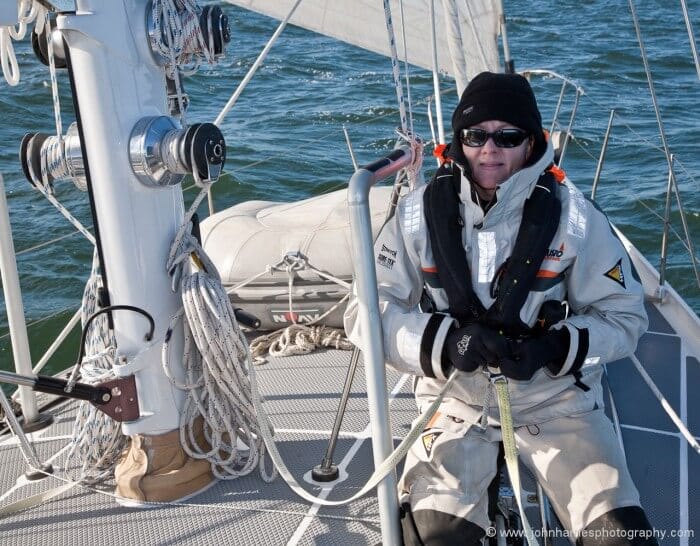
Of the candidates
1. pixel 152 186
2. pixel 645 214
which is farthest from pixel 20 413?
pixel 645 214

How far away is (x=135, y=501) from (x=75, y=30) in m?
Answer: 1.31

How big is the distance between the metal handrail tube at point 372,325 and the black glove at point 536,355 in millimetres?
332

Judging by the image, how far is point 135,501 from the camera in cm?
279

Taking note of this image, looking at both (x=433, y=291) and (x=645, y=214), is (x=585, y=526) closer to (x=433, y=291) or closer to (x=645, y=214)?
(x=433, y=291)

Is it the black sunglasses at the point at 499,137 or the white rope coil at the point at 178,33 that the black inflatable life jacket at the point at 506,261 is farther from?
the white rope coil at the point at 178,33

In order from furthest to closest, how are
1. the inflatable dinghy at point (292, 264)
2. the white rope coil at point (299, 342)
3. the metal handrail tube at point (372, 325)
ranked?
the inflatable dinghy at point (292, 264), the white rope coil at point (299, 342), the metal handrail tube at point (372, 325)

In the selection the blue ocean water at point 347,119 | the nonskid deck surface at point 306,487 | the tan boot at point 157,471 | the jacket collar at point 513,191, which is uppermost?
the jacket collar at point 513,191

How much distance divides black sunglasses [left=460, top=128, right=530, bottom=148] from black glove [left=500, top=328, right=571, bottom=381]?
0.48 meters

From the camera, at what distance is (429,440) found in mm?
2432

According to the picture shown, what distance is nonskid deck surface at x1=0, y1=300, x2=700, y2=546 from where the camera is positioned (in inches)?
104

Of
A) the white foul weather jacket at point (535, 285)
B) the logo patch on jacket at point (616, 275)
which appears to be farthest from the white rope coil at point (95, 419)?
the logo patch on jacket at point (616, 275)

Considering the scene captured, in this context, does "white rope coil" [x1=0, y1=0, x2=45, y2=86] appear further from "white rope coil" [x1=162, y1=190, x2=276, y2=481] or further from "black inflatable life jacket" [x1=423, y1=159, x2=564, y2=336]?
"black inflatable life jacket" [x1=423, y1=159, x2=564, y2=336]

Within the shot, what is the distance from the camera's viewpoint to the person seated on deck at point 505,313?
2287 mm

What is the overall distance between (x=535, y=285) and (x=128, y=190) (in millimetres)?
1090
